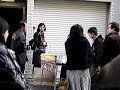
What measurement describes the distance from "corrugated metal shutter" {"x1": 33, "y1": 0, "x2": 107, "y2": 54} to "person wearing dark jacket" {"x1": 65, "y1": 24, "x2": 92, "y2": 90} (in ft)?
15.3

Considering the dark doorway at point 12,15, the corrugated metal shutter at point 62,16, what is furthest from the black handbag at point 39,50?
the dark doorway at point 12,15

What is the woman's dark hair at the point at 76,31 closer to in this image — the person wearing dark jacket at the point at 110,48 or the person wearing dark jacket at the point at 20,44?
the person wearing dark jacket at the point at 110,48

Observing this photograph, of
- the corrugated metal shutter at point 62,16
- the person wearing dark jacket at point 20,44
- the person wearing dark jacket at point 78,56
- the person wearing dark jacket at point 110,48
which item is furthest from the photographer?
the corrugated metal shutter at point 62,16

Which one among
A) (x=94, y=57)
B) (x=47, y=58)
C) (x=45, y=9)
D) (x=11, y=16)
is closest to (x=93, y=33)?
(x=94, y=57)

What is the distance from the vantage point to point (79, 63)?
26.2 feet

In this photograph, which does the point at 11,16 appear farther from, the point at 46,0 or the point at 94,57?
the point at 94,57

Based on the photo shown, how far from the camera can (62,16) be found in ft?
42.9

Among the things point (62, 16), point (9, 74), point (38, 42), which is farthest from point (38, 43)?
point (9, 74)

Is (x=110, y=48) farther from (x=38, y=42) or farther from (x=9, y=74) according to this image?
(x=38, y=42)

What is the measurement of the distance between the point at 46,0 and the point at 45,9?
300mm

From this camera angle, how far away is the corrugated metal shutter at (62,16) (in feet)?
42.0

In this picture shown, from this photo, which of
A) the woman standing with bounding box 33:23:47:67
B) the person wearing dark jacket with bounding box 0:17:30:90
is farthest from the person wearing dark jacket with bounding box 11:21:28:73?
the person wearing dark jacket with bounding box 0:17:30:90

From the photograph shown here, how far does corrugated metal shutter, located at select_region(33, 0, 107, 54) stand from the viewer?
1280 centimetres

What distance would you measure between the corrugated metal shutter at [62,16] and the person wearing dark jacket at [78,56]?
4.67 m
